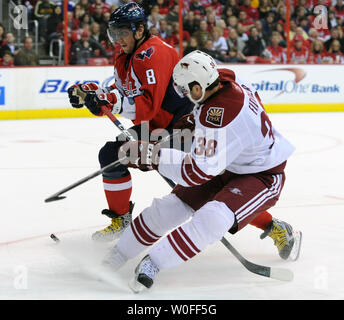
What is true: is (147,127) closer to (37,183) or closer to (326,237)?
(326,237)

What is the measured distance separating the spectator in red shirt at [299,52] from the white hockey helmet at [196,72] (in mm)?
7091

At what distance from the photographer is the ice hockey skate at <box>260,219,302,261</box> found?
2.81 metres

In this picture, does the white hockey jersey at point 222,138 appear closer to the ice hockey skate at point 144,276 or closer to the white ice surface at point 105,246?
the ice hockey skate at point 144,276

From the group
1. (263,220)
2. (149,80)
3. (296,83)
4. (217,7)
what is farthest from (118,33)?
(217,7)

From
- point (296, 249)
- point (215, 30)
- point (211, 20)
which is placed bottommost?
point (215, 30)

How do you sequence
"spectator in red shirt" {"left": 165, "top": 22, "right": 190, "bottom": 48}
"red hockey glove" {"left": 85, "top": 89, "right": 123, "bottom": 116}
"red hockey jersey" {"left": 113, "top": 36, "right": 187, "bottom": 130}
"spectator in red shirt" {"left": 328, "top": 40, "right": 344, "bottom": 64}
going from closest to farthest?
"red hockey glove" {"left": 85, "top": 89, "right": 123, "bottom": 116} → "red hockey jersey" {"left": 113, "top": 36, "right": 187, "bottom": 130} → "spectator in red shirt" {"left": 165, "top": 22, "right": 190, "bottom": 48} → "spectator in red shirt" {"left": 328, "top": 40, "right": 344, "bottom": 64}

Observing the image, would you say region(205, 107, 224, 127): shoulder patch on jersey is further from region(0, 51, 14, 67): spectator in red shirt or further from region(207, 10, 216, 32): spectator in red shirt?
region(207, 10, 216, 32): spectator in red shirt

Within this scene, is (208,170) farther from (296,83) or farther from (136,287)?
(296,83)

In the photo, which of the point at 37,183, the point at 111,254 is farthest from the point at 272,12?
the point at 111,254

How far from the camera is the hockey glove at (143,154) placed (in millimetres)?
2451

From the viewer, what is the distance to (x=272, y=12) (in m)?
9.39

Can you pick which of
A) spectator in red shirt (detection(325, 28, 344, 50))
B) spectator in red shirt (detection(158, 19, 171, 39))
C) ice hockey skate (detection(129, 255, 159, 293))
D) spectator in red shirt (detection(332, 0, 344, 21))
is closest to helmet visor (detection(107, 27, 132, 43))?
ice hockey skate (detection(129, 255, 159, 293))

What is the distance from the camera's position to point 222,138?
236cm

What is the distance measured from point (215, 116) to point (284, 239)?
2.49ft
